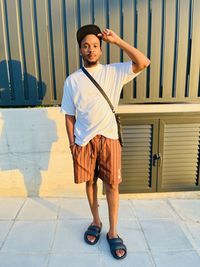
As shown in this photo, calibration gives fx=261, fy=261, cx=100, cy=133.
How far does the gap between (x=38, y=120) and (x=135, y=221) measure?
1444 mm

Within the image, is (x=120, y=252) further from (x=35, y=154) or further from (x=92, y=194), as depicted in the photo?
(x=35, y=154)

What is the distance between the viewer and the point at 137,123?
280cm

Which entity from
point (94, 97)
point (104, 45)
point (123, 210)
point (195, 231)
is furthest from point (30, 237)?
point (104, 45)

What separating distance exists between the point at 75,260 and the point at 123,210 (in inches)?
34.1

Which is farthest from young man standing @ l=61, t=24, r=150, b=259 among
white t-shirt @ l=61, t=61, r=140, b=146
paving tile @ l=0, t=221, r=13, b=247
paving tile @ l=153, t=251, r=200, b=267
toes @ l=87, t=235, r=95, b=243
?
paving tile @ l=0, t=221, r=13, b=247

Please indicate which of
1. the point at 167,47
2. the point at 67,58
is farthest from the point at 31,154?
the point at 167,47

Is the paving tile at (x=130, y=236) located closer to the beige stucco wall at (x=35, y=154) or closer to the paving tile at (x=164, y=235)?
the paving tile at (x=164, y=235)

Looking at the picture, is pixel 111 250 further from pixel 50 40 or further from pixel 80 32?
pixel 50 40

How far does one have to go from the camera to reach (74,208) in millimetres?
2807

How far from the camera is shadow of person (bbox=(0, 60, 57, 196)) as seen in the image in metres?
2.75

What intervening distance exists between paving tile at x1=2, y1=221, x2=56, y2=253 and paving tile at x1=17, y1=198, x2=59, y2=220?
0.09 meters

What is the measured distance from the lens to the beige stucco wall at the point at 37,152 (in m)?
2.78

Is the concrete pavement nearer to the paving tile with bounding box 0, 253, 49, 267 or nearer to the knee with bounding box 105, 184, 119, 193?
the paving tile with bounding box 0, 253, 49, 267

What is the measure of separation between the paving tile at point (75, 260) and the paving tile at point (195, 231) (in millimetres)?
868
